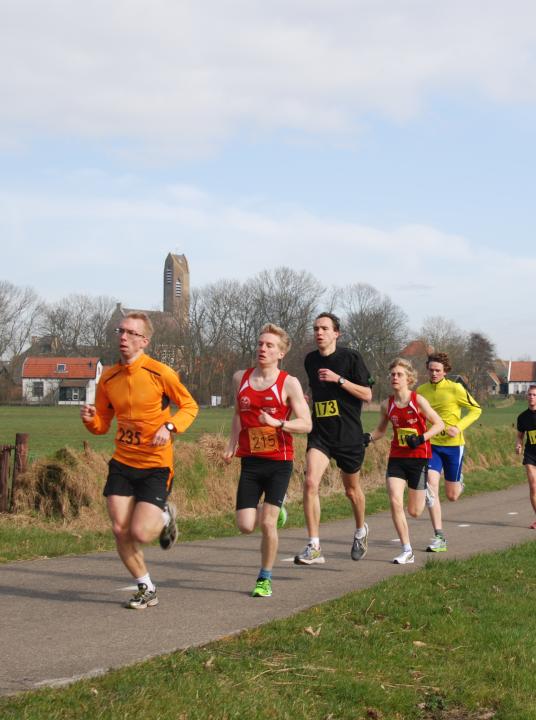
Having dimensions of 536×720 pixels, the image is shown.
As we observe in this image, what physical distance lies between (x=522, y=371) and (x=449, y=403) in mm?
159534

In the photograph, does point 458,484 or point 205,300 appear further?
point 205,300

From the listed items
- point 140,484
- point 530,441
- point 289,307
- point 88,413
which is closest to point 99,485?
point 88,413

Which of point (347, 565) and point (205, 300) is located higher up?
point (205, 300)

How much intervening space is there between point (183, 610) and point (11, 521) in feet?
18.7

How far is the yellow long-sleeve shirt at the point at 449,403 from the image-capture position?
11.5m

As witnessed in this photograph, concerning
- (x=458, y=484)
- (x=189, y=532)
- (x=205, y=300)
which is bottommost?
(x=189, y=532)

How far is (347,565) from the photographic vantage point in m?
9.54

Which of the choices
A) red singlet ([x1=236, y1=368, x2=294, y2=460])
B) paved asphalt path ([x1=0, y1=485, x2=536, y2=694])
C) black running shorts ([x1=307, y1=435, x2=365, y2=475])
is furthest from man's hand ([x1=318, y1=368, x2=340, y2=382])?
paved asphalt path ([x1=0, y1=485, x2=536, y2=694])

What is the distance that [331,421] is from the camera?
9.37 meters

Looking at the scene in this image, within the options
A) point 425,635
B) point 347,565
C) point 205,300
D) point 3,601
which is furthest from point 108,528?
point 205,300

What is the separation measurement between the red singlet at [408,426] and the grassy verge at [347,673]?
8.65 feet

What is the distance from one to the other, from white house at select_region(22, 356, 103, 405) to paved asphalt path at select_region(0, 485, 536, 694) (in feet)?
340

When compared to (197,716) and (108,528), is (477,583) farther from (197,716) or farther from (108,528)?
(108,528)

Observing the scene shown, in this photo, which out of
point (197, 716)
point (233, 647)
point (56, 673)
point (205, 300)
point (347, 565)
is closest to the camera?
point (197, 716)
